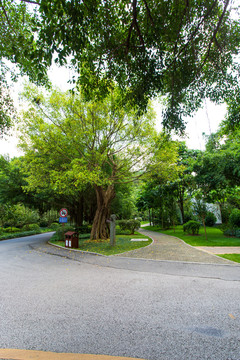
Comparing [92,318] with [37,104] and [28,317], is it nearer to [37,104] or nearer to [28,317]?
[28,317]

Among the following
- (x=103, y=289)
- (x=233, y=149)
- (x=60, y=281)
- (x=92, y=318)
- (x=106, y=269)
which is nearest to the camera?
(x=92, y=318)

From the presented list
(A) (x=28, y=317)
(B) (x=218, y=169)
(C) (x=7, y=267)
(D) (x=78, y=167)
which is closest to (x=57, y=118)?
(D) (x=78, y=167)

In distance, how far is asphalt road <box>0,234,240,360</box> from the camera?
8.30 ft

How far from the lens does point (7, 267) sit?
7664 mm

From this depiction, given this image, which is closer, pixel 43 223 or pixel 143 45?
pixel 143 45

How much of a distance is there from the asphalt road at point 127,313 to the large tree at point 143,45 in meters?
4.57

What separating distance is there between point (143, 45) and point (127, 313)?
19.1 ft

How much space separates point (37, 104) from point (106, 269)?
1105 centimetres

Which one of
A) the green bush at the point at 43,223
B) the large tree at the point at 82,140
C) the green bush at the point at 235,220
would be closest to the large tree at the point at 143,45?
the large tree at the point at 82,140

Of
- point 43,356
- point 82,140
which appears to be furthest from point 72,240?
point 43,356

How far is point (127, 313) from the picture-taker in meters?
3.48

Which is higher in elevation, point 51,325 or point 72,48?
point 72,48

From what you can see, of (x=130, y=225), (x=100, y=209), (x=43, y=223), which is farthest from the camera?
(x=43, y=223)

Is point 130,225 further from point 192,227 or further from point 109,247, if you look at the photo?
point 109,247
